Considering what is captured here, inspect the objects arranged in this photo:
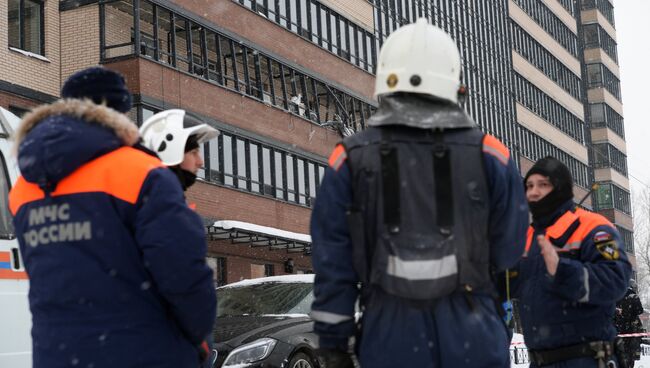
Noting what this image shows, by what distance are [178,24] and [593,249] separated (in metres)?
26.5

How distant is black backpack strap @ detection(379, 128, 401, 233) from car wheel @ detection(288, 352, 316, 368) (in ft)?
22.2

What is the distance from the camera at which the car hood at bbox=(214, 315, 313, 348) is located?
10.2 m

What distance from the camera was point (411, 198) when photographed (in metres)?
3.76

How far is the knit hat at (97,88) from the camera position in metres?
4.16

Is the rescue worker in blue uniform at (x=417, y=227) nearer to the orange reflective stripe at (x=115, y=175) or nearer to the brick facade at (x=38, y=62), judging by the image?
the orange reflective stripe at (x=115, y=175)

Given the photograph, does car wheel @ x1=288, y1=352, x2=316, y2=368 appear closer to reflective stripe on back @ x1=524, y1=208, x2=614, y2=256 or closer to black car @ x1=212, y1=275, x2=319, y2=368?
black car @ x1=212, y1=275, x2=319, y2=368

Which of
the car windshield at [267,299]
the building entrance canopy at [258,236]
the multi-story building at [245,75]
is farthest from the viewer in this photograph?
the building entrance canopy at [258,236]

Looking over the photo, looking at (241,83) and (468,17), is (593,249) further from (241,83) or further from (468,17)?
(468,17)

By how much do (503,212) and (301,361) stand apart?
6978mm

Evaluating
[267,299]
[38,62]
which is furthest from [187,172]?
[38,62]

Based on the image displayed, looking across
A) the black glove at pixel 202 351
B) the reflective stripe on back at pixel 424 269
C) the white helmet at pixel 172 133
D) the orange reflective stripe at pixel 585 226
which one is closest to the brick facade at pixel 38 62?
the white helmet at pixel 172 133

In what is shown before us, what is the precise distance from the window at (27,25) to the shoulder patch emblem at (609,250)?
76.0 ft

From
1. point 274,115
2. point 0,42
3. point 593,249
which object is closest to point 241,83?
point 274,115

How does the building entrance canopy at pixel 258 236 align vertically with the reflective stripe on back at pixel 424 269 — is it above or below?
above
